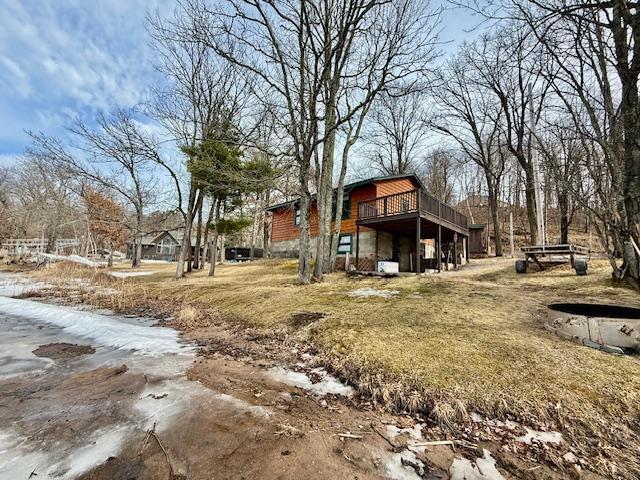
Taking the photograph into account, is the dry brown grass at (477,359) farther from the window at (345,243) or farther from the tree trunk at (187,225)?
the window at (345,243)

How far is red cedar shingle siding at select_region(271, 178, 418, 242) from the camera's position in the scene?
15961 mm

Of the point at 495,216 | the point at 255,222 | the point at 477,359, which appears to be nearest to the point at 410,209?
the point at 495,216

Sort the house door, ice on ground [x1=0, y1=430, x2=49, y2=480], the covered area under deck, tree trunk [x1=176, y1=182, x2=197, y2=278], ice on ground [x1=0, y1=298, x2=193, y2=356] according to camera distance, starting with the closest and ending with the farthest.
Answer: ice on ground [x1=0, y1=430, x2=49, y2=480], ice on ground [x1=0, y1=298, x2=193, y2=356], the covered area under deck, tree trunk [x1=176, y1=182, x2=197, y2=278], the house door

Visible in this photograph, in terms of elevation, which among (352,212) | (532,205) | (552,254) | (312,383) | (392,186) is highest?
(392,186)

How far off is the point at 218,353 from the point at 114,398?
1.55m

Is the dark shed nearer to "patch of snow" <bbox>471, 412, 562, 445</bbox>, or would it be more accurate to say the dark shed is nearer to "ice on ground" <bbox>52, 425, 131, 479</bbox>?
"patch of snow" <bbox>471, 412, 562, 445</bbox>

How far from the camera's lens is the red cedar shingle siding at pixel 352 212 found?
52.4 ft

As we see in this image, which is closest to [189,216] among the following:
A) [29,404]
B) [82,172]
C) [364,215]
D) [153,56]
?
[82,172]

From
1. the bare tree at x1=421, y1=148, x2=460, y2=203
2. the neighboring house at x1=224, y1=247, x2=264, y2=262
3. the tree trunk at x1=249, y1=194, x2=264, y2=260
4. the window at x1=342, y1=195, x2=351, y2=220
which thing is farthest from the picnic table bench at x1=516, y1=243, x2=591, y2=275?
the neighboring house at x1=224, y1=247, x2=264, y2=262

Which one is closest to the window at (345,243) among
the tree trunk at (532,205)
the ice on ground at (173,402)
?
the tree trunk at (532,205)

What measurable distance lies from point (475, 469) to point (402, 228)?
13605 millimetres

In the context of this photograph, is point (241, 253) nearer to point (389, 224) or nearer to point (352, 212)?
point (352, 212)

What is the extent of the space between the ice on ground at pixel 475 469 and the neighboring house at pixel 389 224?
34.8 feet

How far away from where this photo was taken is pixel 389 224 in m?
14.0
